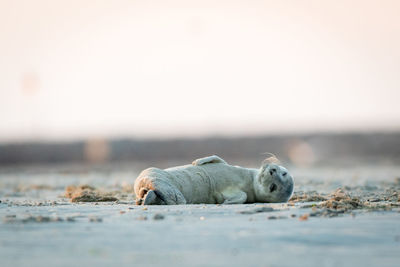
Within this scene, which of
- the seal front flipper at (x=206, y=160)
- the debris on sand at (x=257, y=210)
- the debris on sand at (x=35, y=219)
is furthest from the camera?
the seal front flipper at (x=206, y=160)

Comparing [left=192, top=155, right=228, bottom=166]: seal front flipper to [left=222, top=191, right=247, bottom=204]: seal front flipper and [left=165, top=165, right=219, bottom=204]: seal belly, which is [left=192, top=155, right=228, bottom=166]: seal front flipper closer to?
[left=165, top=165, right=219, bottom=204]: seal belly

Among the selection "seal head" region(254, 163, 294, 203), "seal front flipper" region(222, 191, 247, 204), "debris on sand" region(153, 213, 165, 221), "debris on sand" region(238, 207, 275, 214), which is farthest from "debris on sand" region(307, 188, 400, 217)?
"debris on sand" region(153, 213, 165, 221)

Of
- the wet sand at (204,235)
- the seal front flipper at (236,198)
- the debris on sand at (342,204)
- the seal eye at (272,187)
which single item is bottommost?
the wet sand at (204,235)

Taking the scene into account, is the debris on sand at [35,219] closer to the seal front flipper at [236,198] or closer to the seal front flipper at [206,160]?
the seal front flipper at [236,198]

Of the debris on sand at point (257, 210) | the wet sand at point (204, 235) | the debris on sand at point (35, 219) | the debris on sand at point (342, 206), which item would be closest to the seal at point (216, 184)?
the wet sand at point (204, 235)

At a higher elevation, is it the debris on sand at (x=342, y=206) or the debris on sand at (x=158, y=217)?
the debris on sand at (x=342, y=206)

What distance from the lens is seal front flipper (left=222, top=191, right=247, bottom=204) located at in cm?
853

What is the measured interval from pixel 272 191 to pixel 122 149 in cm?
3353

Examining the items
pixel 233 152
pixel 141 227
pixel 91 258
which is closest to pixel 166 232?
pixel 141 227

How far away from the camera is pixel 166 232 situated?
570 centimetres

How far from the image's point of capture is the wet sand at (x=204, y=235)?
473 centimetres

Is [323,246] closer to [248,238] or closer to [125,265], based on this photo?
[248,238]

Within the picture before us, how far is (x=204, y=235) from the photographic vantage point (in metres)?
5.57

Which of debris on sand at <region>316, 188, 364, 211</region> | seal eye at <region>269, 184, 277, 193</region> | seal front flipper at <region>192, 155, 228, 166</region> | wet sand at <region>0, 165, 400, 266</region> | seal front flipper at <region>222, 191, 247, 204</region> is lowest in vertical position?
wet sand at <region>0, 165, 400, 266</region>
